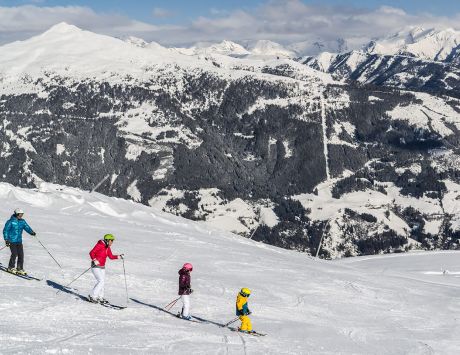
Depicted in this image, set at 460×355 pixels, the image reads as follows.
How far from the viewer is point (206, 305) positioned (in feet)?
98.7

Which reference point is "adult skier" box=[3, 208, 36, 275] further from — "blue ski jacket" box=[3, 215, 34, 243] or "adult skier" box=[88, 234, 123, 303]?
"adult skier" box=[88, 234, 123, 303]

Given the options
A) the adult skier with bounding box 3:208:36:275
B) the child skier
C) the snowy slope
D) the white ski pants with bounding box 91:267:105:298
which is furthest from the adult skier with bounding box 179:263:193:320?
the adult skier with bounding box 3:208:36:275

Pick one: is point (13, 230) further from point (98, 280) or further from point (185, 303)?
point (185, 303)

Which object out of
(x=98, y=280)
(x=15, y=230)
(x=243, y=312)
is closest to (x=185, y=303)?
(x=243, y=312)

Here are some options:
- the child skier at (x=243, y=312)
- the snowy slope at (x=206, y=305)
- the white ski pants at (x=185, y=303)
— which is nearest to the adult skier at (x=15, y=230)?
the snowy slope at (x=206, y=305)

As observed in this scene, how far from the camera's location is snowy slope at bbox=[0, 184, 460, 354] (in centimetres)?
2116

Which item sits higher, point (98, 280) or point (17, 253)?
point (17, 253)

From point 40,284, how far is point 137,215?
5581 cm

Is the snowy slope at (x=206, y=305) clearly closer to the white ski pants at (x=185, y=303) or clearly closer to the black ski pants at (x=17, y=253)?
the white ski pants at (x=185, y=303)

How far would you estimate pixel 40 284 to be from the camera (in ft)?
92.7

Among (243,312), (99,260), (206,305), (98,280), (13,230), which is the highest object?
(13,230)

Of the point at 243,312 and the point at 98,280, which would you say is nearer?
the point at 243,312

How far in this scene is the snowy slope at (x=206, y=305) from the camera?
69.4ft

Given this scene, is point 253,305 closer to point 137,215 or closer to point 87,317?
point 87,317
